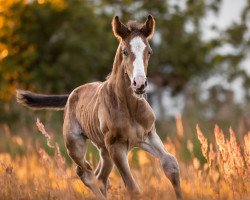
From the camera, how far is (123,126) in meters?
8.10

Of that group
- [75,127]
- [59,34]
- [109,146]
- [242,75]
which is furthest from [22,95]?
[242,75]

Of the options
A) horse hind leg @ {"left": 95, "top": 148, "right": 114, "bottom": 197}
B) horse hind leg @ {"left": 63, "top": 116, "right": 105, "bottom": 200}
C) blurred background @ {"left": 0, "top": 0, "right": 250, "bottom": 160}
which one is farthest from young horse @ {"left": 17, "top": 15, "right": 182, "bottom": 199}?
blurred background @ {"left": 0, "top": 0, "right": 250, "bottom": 160}

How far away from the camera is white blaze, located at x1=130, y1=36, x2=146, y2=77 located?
7.46 meters

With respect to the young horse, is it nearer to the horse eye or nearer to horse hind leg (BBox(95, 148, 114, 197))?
the horse eye

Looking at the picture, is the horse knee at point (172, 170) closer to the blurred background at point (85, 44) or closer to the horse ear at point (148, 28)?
the horse ear at point (148, 28)

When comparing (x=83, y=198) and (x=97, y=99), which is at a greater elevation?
(x=97, y=99)

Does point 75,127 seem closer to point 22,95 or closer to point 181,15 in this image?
point 22,95

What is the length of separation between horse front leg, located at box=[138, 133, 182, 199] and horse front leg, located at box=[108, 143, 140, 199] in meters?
0.29

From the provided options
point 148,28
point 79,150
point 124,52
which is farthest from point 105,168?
point 148,28

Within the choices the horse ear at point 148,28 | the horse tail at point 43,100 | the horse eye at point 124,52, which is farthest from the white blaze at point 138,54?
the horse tail at point 43,100

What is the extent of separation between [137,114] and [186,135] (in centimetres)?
569

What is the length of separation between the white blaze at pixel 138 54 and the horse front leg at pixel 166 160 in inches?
43.1

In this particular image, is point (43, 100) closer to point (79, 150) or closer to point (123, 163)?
point (79, 150)

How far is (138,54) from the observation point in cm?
769
